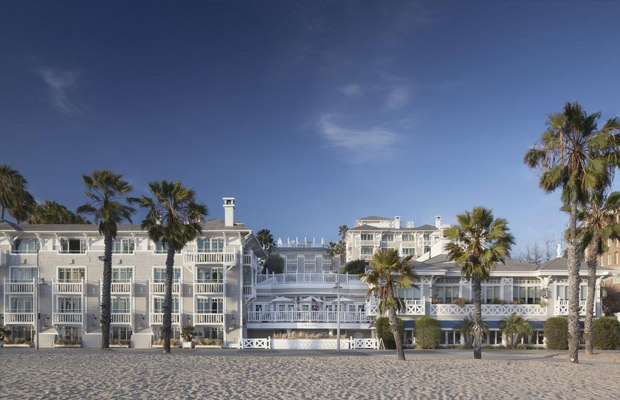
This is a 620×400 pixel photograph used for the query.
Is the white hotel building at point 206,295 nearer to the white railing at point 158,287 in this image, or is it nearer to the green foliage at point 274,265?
the white railing at point 158,287

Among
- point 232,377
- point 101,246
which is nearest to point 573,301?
point 232,377

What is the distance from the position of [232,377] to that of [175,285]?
2572cm

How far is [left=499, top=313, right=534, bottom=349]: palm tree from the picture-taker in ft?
142

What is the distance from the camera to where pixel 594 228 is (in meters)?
34.5

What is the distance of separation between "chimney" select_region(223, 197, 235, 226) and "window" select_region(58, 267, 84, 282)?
12.0m

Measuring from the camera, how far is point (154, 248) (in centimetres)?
4784

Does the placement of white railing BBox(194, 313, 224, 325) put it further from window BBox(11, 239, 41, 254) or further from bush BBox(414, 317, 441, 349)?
bush BBox(414, 317, 441, 349)

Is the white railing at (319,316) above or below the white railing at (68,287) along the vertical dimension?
below

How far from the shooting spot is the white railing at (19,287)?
46781mm

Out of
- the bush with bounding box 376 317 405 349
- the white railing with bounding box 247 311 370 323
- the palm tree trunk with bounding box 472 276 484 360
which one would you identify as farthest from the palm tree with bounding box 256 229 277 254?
the palm tree trunk with bounding box 472 276 484 360

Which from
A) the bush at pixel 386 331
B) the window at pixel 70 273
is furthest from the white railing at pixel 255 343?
the window at pixel 70 273

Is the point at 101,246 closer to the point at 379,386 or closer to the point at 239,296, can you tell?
the point at 239,296

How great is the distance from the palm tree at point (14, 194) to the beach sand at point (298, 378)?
1388 centimetres

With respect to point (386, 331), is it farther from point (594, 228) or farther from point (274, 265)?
point (274, 265)
